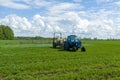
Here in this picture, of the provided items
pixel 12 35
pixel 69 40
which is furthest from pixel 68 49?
pixel 12 35

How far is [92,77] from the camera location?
37.3 ft

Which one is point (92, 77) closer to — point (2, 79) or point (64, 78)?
point (64, 78)

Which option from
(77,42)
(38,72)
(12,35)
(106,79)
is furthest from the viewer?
(12,35)

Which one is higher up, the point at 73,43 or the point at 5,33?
the point at 5,33

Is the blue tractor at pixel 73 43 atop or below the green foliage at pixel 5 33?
below

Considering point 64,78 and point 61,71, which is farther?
point 61,71

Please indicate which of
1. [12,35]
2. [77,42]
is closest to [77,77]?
[77,42]

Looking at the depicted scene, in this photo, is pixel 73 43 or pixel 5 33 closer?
pixel 73 43

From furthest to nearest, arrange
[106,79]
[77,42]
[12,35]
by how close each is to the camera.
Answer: [12,35]
[77,42]
[106,79]

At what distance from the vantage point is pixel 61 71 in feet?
45.1

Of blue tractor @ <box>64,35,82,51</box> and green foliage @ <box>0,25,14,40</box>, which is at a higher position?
green foliage @ <box>0,25,14,40</box>

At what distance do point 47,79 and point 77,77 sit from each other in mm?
1329

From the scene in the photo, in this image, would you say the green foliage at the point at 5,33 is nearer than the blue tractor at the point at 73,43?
No

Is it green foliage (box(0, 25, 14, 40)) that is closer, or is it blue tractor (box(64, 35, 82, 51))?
blue tractor (box(64, 35, 82, 51))
